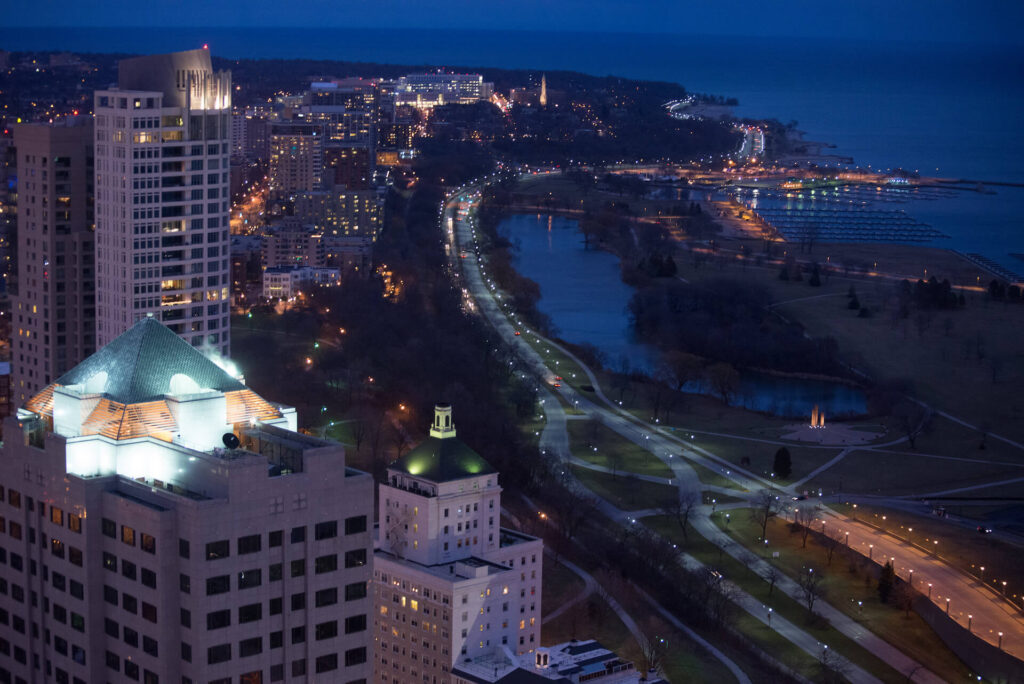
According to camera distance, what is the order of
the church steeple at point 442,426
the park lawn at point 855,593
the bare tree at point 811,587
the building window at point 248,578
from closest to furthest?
the building window at point 248,578 < the church steeple at point 442,426 < the park lawn at point 855,593 < the bare tree at point 811,587

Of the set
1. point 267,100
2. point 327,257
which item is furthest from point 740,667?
point 267,100

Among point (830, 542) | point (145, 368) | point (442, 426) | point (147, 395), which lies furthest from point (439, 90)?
point (147, 395)

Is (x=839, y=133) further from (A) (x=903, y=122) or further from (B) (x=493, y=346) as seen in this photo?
(B) (x=493, y=346)

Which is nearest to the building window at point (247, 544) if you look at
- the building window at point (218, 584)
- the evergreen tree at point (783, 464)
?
the building window at point (218, 584)

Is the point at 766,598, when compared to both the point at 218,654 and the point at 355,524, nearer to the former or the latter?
the point at 355,524

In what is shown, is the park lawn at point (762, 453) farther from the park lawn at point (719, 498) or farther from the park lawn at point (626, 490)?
the park lawn at point (626, 490)

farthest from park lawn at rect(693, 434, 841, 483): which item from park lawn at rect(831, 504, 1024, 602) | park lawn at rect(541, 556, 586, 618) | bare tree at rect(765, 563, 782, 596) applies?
park lawn at rect(541, 556, 586, 618)

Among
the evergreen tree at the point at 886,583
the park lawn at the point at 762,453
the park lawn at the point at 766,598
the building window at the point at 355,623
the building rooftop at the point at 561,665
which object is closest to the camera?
the building window at the point at 355,623
